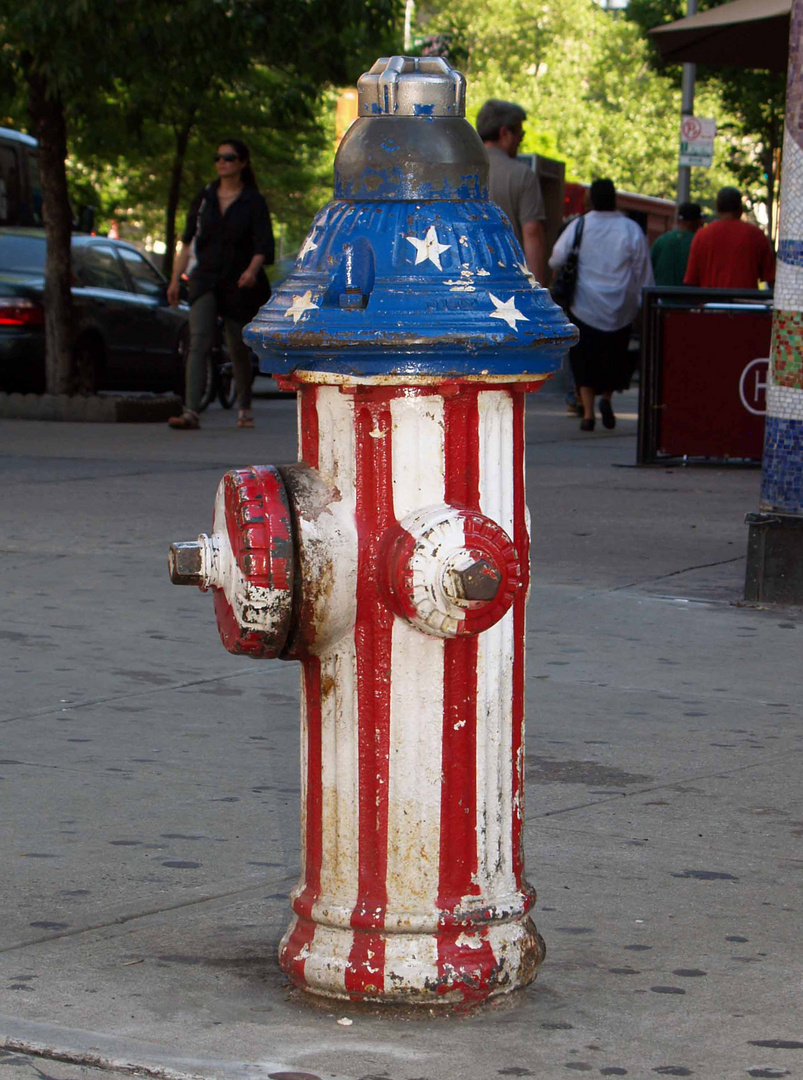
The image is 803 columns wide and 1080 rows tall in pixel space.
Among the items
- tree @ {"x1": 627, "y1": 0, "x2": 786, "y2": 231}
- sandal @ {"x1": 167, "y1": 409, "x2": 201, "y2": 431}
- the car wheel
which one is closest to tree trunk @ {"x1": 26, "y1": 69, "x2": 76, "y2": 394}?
the car wheel

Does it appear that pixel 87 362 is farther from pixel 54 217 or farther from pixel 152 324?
pixel 54 217

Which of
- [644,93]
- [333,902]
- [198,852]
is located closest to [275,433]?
[198,852]

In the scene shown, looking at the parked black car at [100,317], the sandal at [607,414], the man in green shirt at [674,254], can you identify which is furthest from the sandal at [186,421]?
the man in green shirt at [674,254]

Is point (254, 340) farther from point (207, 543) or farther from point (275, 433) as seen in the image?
point (275, 433)

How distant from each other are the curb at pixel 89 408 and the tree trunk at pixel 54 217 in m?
0.48

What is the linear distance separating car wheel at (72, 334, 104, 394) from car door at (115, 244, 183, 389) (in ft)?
1.38

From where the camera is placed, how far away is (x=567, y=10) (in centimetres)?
8681

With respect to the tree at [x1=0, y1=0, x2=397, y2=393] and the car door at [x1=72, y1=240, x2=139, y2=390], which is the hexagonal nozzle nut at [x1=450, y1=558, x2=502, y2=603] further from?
the car door at [x1=72, y1=240, x2=139, y2=390]

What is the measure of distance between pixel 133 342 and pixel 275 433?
13.2 feet

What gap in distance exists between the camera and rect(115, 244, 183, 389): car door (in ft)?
55.9

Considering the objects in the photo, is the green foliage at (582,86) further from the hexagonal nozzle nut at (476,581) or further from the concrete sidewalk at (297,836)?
the hexagonal nozzle nut at (476,581)

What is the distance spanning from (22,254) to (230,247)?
4509mm

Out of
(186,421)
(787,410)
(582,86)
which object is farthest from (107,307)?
(582,86)

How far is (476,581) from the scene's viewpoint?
2.81 m
